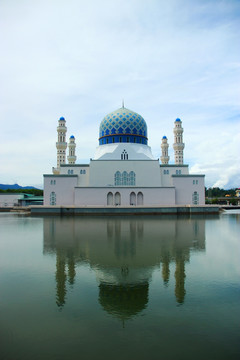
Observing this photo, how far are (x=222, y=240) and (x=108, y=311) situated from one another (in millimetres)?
7926

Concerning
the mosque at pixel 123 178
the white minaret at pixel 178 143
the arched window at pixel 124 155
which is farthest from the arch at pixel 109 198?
the white minaret at pixel 178 143

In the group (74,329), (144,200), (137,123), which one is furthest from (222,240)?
(137,123)

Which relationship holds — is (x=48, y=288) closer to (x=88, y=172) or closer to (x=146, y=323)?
(x=146, y=323)

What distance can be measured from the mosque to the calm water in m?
18.5

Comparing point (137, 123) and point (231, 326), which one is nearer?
point (231, 326)

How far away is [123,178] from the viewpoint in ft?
96.3

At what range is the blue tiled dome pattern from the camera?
106 ft

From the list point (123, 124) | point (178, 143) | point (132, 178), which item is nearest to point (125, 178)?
point (132, 178)

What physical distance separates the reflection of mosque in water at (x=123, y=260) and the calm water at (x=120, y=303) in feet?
0.08

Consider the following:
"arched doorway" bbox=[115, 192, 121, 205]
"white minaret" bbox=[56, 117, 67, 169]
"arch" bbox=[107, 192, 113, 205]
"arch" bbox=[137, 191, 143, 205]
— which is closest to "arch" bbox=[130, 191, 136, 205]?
"arch" bbox=[137, 191, 143, 205]

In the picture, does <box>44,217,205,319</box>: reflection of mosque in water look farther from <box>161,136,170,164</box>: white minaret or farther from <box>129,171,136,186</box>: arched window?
<box>161,136,170,164</box>: white minaret

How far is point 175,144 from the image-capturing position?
117 ft

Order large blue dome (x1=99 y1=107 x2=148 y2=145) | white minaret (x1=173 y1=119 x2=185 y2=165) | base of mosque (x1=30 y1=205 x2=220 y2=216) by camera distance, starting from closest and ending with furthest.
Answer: base of mosque (x1=30 y1=205 x2=220 y2=216) → large blue dome (x1=99 y1=107 x2=148 y2=145) → white minaret (x1=173 y1=119 x2=185 y2=165)

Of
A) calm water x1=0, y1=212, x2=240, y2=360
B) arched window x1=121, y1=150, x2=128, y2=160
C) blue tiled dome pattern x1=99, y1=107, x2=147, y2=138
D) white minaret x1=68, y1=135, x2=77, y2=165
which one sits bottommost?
calm water x1=0, y1=212, x2=240, y2=360
